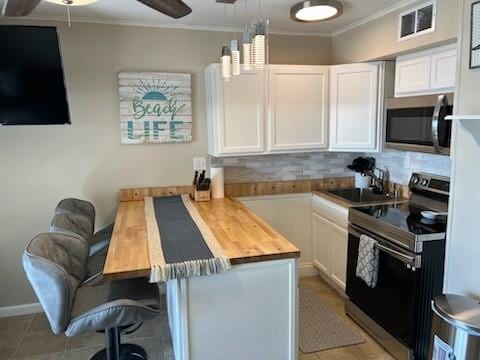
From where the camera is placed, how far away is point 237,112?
310 centimetres

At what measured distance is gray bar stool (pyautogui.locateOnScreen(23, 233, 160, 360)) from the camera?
1759 millimetres

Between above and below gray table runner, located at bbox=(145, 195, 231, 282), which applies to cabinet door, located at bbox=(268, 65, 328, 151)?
above

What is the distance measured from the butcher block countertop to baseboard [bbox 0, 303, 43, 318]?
Answer: 117cm

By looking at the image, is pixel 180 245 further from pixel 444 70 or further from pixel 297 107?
pixel 444 70

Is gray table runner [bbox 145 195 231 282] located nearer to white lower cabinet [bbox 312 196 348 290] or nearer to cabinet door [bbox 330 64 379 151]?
white lower cabinet [bbox 312 196 348 290]

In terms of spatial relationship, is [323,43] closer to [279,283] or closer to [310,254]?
[310,254]

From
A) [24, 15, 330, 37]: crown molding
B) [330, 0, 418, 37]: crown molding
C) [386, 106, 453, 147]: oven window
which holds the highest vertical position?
[24, 15, 330, 37]: crown molding

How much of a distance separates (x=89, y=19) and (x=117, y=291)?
2141 millimetres

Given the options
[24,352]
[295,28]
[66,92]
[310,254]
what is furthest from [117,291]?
[295,28]

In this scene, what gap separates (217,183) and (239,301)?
147 centimetres

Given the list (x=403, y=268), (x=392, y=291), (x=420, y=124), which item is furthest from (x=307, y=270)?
(x=420, y=124)

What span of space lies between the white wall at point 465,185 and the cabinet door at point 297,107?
58.3 inches

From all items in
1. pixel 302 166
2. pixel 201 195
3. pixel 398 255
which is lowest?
pixel 398 255

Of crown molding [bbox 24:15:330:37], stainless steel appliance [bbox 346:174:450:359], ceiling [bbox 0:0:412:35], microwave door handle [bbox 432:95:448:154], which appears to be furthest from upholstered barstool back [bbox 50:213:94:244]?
microwave door handle [bbox 432:95:448:154]
